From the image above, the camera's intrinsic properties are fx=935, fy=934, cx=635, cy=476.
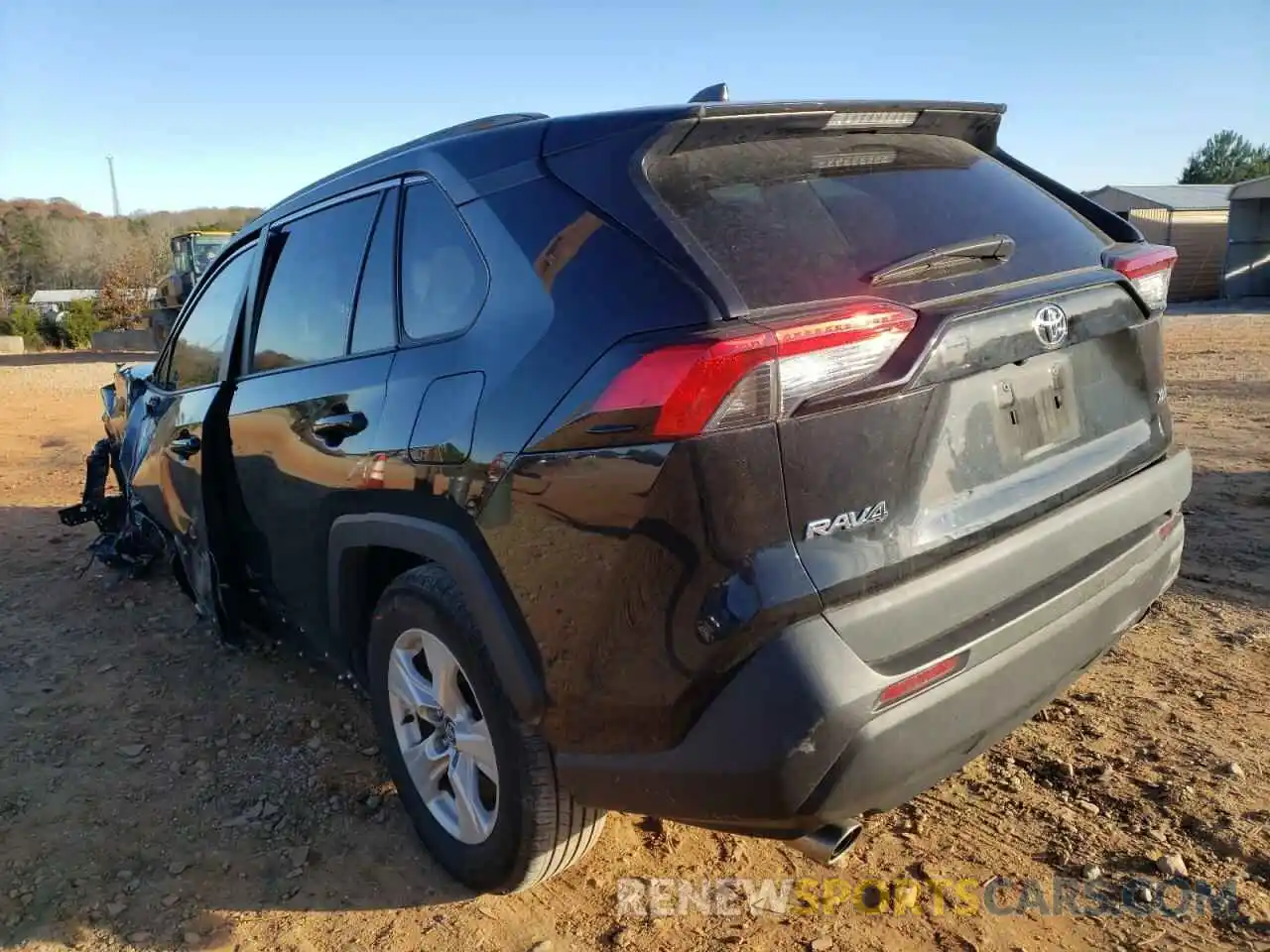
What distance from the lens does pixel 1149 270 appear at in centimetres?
259

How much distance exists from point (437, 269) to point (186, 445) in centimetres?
189

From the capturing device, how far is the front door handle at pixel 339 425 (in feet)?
8.94

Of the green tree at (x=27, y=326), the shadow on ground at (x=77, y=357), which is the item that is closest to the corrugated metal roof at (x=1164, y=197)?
the shadow on ground at (x=77, y=357)

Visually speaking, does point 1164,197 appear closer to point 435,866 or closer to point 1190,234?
point 1190,234

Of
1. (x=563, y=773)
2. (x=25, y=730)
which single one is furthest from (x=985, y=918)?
(x=25, y=730)

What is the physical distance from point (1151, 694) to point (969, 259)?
208 centimetres

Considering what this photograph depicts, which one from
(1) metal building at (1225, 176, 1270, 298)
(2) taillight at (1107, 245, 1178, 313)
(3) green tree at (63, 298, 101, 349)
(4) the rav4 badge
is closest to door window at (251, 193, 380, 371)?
(4) the rav4 badge

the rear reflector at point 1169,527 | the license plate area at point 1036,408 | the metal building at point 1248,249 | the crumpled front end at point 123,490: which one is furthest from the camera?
the metal building at point 1248,249

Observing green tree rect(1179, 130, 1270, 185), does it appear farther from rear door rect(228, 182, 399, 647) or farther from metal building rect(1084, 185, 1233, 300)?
rear door rect(228, 182, 399, 647)

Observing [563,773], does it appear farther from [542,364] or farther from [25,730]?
[25,730]

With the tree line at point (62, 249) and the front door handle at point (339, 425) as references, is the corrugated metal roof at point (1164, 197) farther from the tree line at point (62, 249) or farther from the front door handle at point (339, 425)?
the tree line at point (62, 249)

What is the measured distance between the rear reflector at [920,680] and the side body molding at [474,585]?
759 mm

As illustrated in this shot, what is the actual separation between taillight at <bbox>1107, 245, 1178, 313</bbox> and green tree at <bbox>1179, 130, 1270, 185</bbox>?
230 feet

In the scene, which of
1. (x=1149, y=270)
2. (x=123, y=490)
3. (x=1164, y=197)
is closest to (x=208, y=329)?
(x=123, y=490)
